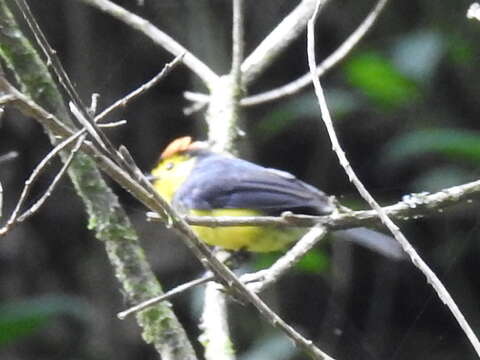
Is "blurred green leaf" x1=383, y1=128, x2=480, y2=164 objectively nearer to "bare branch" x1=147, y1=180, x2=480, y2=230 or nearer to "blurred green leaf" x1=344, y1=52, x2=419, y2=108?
"blurred green leaf" x1=344, y1=52, x2=419, y2=108

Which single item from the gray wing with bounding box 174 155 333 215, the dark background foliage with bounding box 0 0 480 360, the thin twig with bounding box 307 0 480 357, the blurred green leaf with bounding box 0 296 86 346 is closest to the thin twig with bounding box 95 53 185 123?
the thin twig with bounding box 307 0 480 357

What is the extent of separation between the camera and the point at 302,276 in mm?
4238

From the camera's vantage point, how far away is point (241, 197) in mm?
3285

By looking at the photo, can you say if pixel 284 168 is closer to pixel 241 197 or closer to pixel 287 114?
pixel 287 114

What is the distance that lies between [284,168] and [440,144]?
906 mm

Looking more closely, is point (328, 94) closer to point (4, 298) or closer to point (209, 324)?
point (4, 298)

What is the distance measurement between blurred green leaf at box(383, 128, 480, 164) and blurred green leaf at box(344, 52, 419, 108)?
0.46 feet

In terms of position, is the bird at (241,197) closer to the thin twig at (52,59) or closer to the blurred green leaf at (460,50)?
the blurred green leaf at (460,50)

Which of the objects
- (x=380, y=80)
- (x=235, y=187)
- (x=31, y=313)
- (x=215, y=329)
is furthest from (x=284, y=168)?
(x=215, y=329)

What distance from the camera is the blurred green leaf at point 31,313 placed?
11.5 ft

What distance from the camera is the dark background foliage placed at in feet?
12.8

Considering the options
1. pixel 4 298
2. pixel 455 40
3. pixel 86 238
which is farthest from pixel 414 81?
pixel 4 298

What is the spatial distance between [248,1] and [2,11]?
209 cm

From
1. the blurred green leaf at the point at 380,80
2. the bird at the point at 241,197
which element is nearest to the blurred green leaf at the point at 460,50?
the blurred green leaf at the point at 380,80
